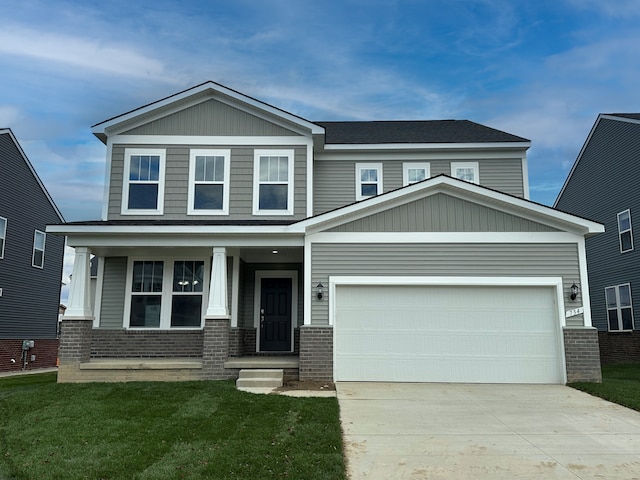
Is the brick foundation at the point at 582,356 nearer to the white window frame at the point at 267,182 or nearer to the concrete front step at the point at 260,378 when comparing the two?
the concrete front step at the point at 260,378

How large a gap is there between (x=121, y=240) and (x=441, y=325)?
727 centimetres

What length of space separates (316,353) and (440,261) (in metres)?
3.30

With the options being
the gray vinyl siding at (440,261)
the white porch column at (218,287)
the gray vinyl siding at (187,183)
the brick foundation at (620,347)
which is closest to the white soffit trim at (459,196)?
the gray vinyl siding at (440,261)

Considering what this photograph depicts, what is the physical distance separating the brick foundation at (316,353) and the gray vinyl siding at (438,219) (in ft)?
7.35

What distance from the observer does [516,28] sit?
50.9 feet

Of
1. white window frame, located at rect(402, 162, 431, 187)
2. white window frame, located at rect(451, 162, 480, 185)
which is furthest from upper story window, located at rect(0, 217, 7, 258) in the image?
white window frame, located at rect(451, 162, 480, 185)

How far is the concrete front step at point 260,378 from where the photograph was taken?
10109 mm

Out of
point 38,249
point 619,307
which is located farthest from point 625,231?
point 38,249

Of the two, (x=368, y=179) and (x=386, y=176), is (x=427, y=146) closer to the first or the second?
(x=386, y=176)

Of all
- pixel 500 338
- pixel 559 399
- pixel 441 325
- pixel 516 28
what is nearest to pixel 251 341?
pixel 441 325

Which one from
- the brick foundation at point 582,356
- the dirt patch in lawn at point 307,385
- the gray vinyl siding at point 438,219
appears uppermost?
the gray vinyl siding at point 438,219

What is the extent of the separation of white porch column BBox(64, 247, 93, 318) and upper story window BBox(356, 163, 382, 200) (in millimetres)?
7193

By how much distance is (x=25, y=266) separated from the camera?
1966 centimetres

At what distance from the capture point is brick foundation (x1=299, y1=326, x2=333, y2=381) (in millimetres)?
10648
